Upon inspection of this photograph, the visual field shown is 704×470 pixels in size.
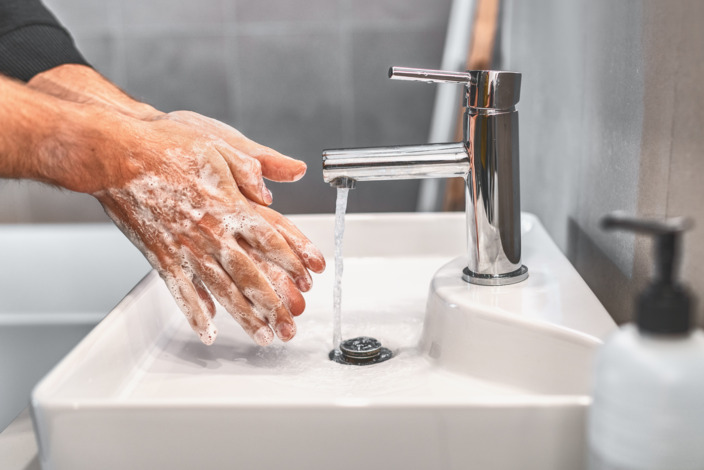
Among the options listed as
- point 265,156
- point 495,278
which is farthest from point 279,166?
point 495,278

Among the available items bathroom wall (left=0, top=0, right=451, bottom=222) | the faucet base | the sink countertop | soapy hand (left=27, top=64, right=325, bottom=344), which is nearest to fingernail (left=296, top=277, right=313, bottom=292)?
soapy hand (left=27, top=64, right=325, bottom=344)

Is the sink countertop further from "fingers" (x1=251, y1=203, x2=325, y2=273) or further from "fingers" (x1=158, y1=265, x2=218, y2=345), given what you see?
"fingers" (x1=251, y1=203, x2=325, y2=273)

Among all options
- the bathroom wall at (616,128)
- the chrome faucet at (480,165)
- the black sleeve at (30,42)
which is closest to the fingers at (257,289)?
the chrome faucet at (480,165)

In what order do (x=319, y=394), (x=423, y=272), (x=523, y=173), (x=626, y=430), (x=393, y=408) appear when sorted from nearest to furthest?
(x=626, y=430) → (x=393, y=408) → (x=319, y=394) → (x=423, y=272) → (x=523, y=173)

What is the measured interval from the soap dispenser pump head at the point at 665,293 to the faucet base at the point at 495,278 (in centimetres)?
34

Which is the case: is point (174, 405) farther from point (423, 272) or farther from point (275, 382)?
point (423, 272)

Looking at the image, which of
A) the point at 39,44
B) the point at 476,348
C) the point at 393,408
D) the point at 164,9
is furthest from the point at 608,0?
the point at 164,9

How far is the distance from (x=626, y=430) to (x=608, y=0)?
483mm

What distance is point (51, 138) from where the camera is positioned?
23.3 inches

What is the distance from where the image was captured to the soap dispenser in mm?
288

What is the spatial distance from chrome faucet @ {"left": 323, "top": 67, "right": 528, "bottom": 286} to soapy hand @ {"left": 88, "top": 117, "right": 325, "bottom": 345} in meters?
0.08

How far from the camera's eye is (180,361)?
0.64 metres

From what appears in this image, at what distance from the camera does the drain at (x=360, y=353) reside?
64 cm

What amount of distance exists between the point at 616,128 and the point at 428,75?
0.59 feet
